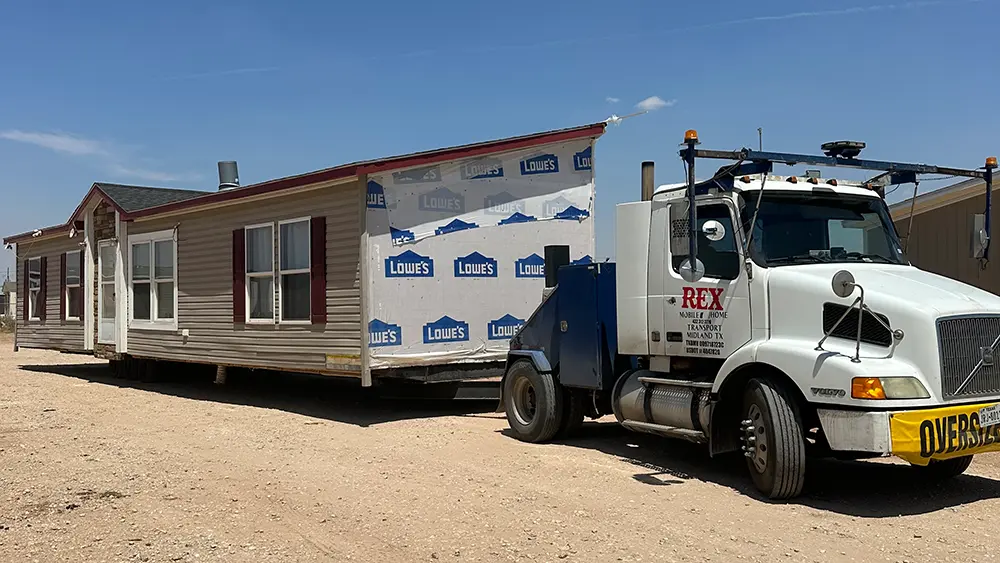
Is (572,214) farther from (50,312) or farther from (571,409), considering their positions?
(50,312)

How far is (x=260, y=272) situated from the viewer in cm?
1329

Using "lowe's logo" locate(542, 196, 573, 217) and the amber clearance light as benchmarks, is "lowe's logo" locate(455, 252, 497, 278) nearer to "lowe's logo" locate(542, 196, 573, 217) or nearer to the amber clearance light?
"lowe's logo" locate(542, 196, 573, 217)

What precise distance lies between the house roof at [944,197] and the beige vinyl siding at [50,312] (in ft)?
49.4

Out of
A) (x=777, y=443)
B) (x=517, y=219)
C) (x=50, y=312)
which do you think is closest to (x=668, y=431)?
(x=777, y=443)

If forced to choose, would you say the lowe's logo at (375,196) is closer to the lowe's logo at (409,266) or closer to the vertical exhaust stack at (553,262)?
the lowe's logo at (409,266)

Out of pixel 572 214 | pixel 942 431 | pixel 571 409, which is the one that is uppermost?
pixel 572 214

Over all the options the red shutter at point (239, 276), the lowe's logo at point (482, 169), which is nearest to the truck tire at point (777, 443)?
the lowe's logo at point (482, 169)

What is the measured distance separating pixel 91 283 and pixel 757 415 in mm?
14768

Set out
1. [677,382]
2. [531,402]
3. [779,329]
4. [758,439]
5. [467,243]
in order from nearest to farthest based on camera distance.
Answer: [758,439], [779,329], [677,382], [531,402], [467,243]

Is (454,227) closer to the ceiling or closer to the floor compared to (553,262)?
closer to the ceiling

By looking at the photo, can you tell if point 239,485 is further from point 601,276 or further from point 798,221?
point 798,221

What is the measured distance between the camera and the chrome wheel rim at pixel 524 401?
1001 centimetres

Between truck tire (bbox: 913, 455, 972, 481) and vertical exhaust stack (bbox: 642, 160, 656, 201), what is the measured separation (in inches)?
131

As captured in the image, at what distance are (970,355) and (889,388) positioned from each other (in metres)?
0.73
